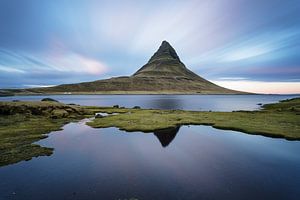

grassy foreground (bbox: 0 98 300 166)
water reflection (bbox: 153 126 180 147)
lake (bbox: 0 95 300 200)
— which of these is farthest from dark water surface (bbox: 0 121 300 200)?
grassy foreground (bbox: 0 98 300 166)

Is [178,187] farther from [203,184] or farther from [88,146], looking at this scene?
[88,146]

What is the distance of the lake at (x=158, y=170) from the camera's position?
19.9 m

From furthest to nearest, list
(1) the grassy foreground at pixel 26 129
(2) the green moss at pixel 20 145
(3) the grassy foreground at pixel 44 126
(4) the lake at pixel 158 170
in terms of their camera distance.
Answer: (3) the grassy foreground at pixel 44 126
(1) the grassy foreground at pixel 26 129
(2) the green moss at pixel 20 145
(4) the lake at pixel 158 170

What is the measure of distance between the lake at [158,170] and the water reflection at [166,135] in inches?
15.8

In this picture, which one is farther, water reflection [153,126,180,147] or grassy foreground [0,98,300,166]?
water reflection [153,126,180,147]

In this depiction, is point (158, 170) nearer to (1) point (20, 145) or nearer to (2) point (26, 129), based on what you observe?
(1) point (20, 145)

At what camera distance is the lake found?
1991 cm

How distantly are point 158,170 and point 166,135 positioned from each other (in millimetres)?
19760

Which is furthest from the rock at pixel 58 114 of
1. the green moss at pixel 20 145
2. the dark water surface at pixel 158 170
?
the dark water surface at pixel 158 170

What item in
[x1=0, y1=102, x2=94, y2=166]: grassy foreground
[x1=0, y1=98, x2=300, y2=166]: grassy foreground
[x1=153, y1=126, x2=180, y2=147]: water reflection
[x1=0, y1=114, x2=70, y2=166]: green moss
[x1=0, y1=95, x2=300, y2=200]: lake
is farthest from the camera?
[x1=153, y1=126, x2=180, y2=147]: water reflection

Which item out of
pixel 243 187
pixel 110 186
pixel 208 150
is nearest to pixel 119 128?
pixel 208 150

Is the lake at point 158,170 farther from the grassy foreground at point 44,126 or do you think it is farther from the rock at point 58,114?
the rock at point 58,114

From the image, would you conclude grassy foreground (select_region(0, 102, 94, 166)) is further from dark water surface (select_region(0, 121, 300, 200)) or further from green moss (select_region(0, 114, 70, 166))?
dark water surface (select_region(0, 121, 300, 200))

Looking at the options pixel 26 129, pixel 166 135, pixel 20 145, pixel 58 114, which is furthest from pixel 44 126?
pixel 166 135
